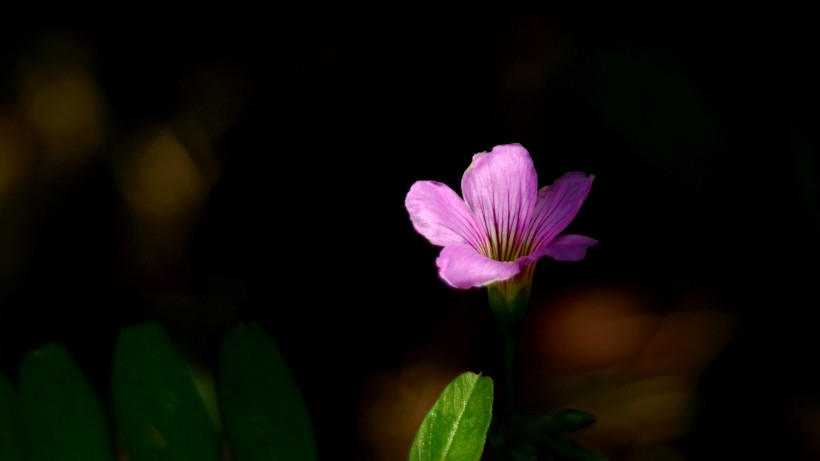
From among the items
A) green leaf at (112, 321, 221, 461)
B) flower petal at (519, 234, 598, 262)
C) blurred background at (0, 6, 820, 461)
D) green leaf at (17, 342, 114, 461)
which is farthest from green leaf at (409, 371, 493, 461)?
blurred background at (0, 6, 820, 461)

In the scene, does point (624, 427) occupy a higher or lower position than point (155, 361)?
lower

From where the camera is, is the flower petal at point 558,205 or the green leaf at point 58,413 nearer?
the flower petal at point 558,205

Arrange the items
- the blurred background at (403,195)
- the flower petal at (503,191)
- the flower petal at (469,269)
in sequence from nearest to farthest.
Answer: the flower petal at (469,269)
the flower petal at (503,191)
the blurred background at (403,195)

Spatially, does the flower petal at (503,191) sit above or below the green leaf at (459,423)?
above

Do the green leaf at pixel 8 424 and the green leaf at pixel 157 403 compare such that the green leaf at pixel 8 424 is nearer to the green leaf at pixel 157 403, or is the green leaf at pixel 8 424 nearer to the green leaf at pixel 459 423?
the green leaf at pixel 157 403

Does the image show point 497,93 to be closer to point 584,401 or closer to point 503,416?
point 584,401

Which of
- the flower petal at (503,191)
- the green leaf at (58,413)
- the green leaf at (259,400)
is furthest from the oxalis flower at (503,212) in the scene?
the green leaf at (58,413)

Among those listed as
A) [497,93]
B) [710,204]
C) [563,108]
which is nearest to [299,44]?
[497,93]
